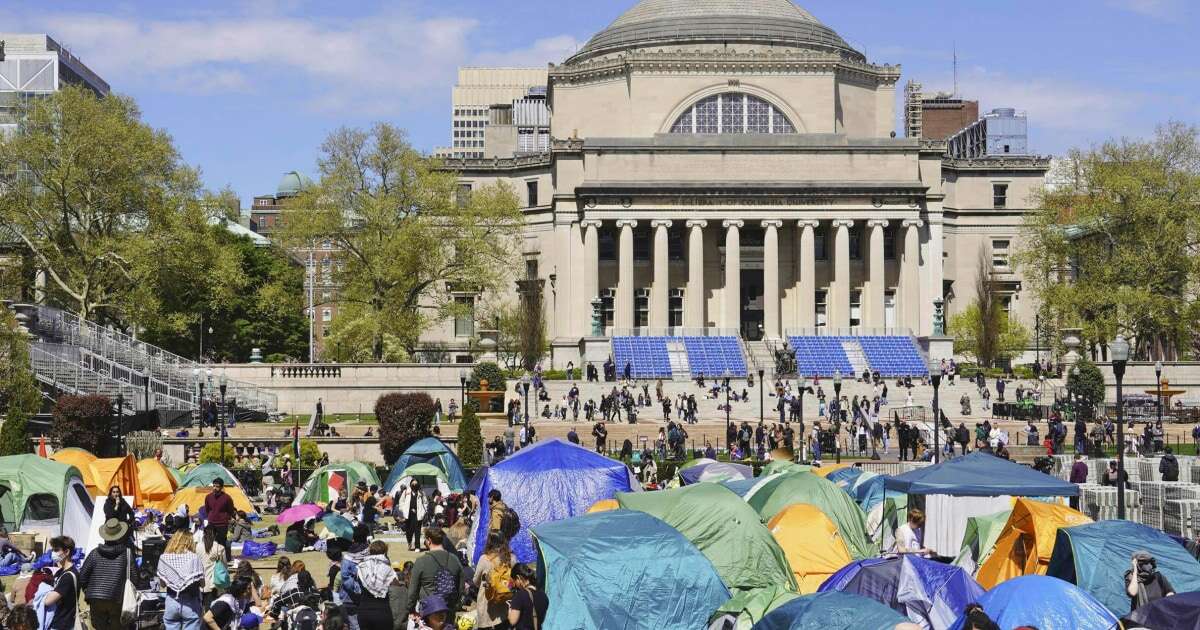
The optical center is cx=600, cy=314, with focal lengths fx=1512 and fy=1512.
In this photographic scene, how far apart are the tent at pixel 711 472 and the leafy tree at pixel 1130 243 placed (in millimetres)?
46471

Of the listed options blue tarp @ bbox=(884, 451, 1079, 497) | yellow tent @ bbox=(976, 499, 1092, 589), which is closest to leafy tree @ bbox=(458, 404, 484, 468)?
blue tarp @ bbox=(884, 451, 1079, 497)

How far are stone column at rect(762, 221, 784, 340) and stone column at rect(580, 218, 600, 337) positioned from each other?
Result: 402 inches

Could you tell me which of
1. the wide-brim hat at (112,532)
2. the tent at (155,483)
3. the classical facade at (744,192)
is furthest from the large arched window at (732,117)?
the wide-brim hat at (112,532)

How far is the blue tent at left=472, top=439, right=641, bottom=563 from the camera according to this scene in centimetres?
2858

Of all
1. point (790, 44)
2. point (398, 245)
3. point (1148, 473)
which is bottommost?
point (1148, 473)

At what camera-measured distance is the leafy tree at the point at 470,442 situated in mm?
48000

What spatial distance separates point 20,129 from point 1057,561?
58.2 metres

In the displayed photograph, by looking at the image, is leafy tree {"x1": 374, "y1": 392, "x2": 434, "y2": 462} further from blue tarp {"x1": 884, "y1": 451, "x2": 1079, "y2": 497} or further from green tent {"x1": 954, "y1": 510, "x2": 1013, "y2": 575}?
green tent {"x1": 954, "y1": 510, "x2": 1013, "y2": 575}

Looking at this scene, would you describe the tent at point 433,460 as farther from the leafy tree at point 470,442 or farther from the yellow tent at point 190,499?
the leafy tree at point 470,442

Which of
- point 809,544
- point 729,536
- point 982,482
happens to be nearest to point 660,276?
point 982,482

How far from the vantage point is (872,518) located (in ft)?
93.9

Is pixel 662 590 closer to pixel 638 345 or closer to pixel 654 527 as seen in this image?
pixel 654 527

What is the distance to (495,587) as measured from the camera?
60.6 ft

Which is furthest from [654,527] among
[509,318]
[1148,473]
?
[509,318]
